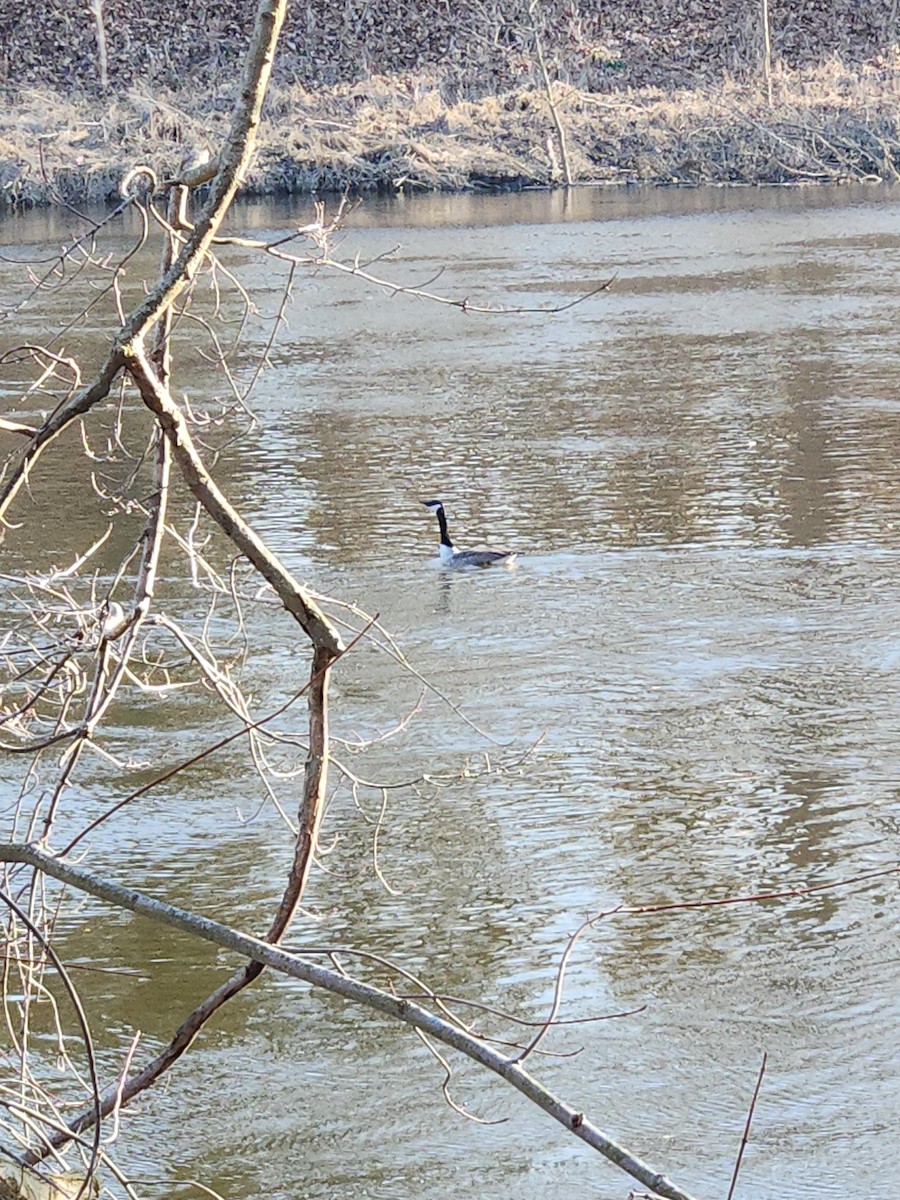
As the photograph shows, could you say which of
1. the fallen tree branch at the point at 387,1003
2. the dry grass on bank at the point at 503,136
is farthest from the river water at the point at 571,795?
the dry grass on bank at the point at 503,136

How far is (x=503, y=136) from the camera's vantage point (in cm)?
3841

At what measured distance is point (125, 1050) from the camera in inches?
233

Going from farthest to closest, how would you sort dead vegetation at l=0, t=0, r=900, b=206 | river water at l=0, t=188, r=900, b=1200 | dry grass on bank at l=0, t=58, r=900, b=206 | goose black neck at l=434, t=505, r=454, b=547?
dead vegetation at l=0, t=0, r=900, b=206 < dry grass on bank at l=0, t=58, r=900, b=206 < goose black neck at l=434, t=505, r=454, b=547 < river water at l=0, t=188, r=900, b=1200

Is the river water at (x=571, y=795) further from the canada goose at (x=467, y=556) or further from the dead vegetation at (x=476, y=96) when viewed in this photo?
the dead vegetation at (x=476, y=96)

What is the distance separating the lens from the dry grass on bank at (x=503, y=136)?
35562mm

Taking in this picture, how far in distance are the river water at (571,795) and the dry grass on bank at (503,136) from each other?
19.4 m

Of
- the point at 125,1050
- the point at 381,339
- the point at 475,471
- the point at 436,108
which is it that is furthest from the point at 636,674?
the point at 436,108

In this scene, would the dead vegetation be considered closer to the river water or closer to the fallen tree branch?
the river water

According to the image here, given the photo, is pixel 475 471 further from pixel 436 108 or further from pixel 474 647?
pixel 436 108

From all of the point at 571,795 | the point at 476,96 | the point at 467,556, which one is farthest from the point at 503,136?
the point at 571,795

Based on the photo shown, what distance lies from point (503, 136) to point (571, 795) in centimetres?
3222

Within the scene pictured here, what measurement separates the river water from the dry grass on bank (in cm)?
1942

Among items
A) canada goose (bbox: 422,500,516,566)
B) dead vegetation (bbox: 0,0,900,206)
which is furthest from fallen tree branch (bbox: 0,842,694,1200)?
dead vegetation (bbox: 0,0,900,206)

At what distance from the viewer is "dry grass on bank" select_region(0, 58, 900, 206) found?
3556 centimetres
